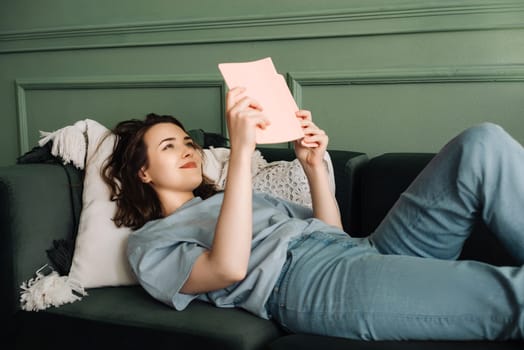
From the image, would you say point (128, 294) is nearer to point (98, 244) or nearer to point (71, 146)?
point (98, 244)

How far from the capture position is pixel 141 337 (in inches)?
57.6

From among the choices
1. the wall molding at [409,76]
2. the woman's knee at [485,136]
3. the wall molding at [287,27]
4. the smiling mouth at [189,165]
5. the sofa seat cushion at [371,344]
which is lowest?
the sofa seat cushion at [371,344]

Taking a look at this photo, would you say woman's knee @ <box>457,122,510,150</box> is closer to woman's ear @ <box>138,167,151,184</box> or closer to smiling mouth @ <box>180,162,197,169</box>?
smiling mouth @ <box>180,162,197,169</box>

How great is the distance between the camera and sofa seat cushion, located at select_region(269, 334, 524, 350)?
48.0 inches

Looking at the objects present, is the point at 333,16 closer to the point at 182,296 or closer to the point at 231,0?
the point at 231,0

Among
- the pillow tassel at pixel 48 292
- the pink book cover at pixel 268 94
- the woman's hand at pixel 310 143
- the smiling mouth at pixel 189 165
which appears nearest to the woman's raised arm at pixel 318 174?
the woman's hand at pixel 310 143

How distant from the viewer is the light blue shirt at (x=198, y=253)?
4.83 feet

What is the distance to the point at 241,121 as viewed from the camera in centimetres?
139

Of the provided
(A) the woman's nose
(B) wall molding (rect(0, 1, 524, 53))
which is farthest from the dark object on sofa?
(B) wall molding (rect(0, 1, 524, 53))

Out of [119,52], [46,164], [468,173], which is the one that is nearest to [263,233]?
[468,173]

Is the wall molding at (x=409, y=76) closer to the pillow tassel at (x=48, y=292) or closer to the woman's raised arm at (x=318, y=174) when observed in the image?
the woman's raised arm at (x=318, y=174)

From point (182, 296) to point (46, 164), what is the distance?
2.24ft

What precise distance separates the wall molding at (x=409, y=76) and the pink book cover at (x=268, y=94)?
721 mm

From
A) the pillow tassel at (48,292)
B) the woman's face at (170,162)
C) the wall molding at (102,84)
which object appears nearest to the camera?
the pillow tassel at (48,292)
